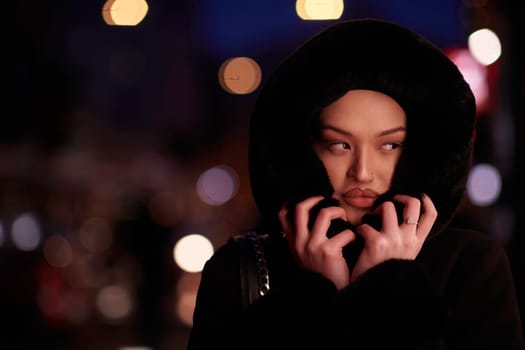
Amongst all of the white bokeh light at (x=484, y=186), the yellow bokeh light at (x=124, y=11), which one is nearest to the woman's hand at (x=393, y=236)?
the yellow bokeh light at (x=124, y=11)

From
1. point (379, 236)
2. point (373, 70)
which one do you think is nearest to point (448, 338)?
point (379, 236)

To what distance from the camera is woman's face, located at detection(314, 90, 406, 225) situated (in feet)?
9.30

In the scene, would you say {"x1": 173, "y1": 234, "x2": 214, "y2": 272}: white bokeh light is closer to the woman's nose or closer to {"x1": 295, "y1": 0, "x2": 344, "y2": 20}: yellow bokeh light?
{"x1": 295, "y1": 0, "x2": 344, "y2": 20}: yellow bokeh light

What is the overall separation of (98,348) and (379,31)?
9.47m

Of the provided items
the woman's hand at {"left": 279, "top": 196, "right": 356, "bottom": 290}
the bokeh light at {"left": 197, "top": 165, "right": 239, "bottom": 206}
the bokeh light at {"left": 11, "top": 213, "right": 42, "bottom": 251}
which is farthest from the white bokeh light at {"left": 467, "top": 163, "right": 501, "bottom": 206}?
the bokeh light at {"left": 197, "top": 165, "right": 239, "bottom": 206}

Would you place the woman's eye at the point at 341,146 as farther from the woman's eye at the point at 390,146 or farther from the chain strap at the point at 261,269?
the chain strap at the point at 261,269

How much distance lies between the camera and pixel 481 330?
276 cm

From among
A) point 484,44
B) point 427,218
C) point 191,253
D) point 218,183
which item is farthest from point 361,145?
point 218,183

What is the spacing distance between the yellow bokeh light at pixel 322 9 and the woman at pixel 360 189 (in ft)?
4.12

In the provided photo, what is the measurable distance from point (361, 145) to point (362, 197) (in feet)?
0.55

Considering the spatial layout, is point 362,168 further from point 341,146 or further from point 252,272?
point 252,272

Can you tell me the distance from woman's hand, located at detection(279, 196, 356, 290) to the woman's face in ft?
0.30

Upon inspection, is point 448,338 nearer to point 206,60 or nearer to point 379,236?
point 379,236

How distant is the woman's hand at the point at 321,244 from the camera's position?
2.71 metres
